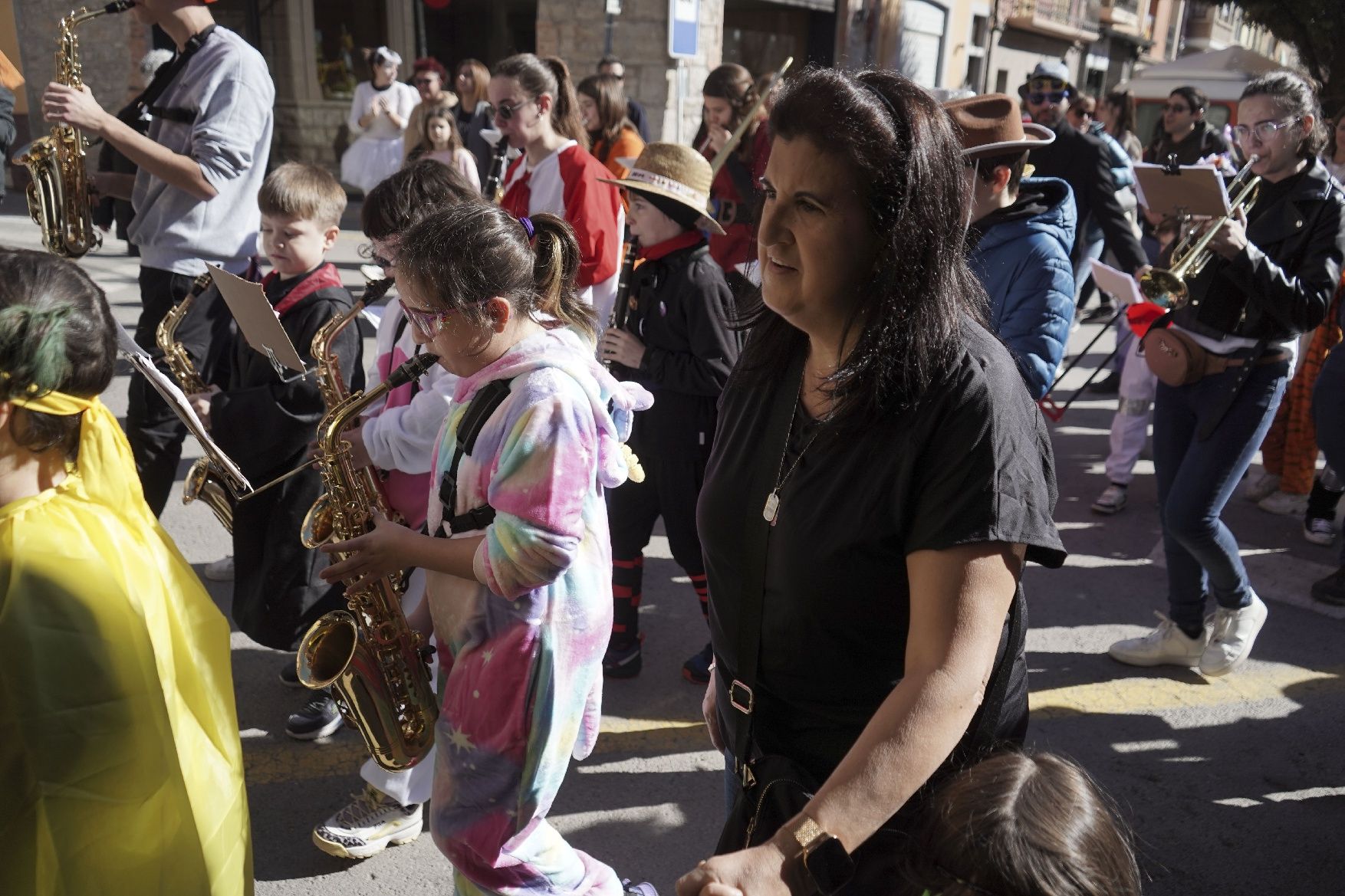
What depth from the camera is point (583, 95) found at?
6.67 m

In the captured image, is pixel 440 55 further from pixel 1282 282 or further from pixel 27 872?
pixel 27 872

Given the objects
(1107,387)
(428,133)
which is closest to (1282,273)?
(1107,387)

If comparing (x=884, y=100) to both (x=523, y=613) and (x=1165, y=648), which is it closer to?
(x=523, y=613)

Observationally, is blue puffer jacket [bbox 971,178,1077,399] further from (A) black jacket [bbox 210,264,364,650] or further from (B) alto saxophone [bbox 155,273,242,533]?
(B) alto saxophone [bbox 155,273,242,533]

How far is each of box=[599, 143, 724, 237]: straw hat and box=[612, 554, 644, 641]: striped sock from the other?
1.20 m

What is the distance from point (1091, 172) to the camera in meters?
6.54

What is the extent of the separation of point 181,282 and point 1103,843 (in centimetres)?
367

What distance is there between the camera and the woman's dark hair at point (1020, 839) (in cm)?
137

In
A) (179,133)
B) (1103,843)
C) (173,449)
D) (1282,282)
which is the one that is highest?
(179,133)

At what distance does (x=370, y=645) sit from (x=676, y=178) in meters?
1.85

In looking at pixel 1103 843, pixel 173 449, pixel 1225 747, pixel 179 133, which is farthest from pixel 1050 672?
pixel 179 133

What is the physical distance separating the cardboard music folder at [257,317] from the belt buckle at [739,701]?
1.54 m

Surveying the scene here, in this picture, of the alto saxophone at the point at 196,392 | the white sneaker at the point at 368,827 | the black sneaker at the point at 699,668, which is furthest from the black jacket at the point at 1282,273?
the alto saxophone at the point at 196,392

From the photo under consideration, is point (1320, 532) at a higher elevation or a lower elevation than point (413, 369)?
lower
